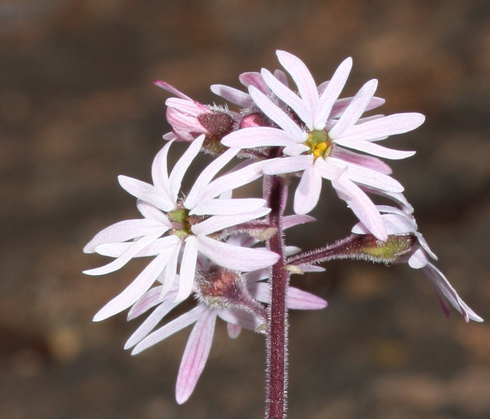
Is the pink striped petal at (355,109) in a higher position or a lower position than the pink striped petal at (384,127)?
higher

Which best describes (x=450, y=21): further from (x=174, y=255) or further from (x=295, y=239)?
(x=174, y=255)

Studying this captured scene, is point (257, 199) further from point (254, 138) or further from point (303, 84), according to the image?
point (303, 84)

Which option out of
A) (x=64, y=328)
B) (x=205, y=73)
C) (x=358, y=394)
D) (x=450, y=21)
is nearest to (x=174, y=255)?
(x=358, y=394)

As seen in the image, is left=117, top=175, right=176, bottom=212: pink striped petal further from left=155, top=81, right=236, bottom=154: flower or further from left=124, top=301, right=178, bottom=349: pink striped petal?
left=124, top=301, right=178, bottom=349: pink striped petal

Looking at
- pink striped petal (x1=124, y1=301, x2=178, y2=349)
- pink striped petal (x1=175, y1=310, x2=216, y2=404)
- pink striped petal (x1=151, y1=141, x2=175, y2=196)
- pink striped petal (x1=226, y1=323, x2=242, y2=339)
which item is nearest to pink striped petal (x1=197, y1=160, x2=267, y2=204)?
pink striped petal (x1=151, y1=141, x2=175, y2=196)

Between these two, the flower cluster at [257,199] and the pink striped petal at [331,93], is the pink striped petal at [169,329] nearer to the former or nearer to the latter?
the flower cluster at [257,199]

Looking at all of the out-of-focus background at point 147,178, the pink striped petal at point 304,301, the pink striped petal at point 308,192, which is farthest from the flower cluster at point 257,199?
the out-of-focus background at point 147,178
